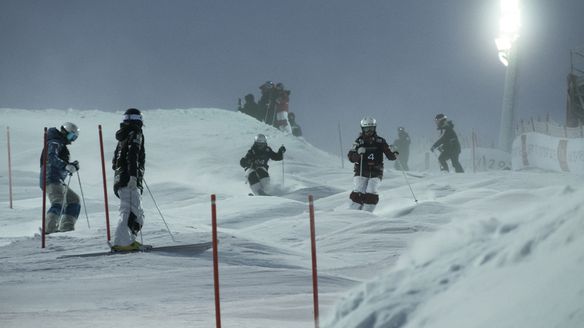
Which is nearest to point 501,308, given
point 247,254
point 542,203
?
point 542,203

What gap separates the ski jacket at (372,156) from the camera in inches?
466

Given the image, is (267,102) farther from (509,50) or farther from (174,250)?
(174,250)

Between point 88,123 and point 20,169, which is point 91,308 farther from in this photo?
point 88,123

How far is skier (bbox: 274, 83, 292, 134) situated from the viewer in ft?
94.1

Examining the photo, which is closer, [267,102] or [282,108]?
[282,108]

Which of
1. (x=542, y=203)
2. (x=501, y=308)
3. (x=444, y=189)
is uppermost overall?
(x=542, y=203)

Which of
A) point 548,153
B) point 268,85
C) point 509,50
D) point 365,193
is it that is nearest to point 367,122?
point 365,193

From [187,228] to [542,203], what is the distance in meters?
8.59

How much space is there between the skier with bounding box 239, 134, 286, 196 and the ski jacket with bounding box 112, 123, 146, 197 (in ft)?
28.0

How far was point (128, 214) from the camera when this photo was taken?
8.05 metres

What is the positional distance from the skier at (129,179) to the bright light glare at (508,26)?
1147 inches

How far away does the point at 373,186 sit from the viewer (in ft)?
38.9

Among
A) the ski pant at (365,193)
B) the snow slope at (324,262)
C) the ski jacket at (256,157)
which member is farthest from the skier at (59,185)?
the ski jacket at (256,157)

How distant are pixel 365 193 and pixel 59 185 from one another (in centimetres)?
463
